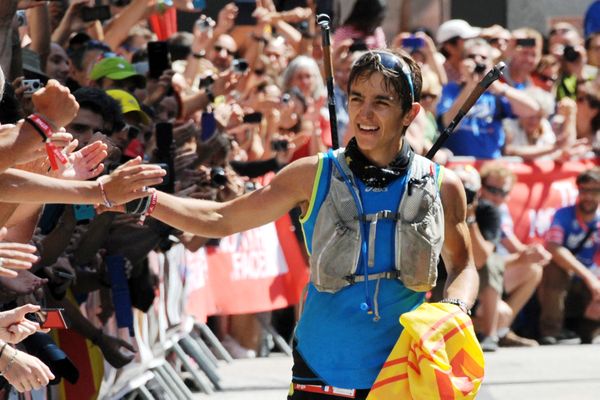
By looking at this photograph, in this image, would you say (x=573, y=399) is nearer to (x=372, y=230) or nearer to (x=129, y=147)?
(x=129, y=147)

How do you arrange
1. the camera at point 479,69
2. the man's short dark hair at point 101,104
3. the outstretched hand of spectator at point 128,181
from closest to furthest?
1. the outstretched hand of spectator at point 128,181
2. the man's short dark hair at point 101,104
3. the camera at point 479,69

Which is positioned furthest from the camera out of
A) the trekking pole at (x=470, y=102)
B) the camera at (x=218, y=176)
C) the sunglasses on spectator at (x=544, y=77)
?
the sunglasses on spectator at (x=544, y=77)

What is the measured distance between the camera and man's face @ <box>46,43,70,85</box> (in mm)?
8289

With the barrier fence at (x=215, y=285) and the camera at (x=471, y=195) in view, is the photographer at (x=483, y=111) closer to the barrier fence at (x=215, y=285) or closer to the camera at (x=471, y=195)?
the barrier fence at (x=215, y=285)

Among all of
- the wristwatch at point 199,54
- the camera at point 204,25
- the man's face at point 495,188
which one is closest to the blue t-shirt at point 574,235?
the man's face at point 495,188

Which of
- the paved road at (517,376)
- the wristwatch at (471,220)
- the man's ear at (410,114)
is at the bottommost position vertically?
the paved road at (517,376)

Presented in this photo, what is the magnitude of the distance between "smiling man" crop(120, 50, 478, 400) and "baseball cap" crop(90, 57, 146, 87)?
3.49m

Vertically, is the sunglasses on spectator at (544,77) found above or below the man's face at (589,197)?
above

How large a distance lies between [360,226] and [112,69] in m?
3.82

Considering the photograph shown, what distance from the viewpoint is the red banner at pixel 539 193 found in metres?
12.8

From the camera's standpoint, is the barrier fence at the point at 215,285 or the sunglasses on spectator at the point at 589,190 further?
the sunglasses on spectator at the point at 589,190

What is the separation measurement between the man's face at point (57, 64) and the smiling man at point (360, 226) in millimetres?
3275

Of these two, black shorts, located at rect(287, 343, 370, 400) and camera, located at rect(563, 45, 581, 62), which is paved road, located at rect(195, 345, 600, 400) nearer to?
camera, located at rect(563, 45, 581, 62)

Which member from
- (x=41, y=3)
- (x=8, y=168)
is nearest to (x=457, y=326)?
(x=8, y=168)
